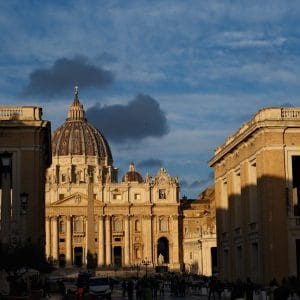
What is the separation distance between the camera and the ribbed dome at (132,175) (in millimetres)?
179875

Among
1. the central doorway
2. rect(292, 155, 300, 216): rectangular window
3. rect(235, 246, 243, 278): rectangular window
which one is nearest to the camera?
rect(292, 155, 300, 216): rectangular window

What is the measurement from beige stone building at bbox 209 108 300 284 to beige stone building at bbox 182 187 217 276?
51.4m

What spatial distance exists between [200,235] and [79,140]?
6256 centimetres

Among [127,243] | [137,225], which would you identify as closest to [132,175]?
[137,225]

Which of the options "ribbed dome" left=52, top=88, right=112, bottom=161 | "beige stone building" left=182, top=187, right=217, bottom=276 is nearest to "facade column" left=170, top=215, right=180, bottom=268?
"beige stone building" left=182, top=187, right=217, bottom=276

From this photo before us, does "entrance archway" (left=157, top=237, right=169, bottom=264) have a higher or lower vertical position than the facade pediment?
lower

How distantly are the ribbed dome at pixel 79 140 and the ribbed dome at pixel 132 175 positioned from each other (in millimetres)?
4646

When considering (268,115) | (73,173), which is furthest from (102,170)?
(268,115)

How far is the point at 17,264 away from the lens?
47281 mm

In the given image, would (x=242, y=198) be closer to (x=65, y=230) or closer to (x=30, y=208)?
(x=30, y=208)

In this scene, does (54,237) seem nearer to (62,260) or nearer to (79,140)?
(62,260)

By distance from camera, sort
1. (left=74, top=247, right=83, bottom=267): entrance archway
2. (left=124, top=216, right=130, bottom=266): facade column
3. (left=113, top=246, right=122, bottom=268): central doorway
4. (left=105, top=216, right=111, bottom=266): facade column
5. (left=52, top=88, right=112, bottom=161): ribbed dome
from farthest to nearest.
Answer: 1. (left=52, top=88, right=112, bottom=161): ribbed dome
2. (left=74, top=247, right=83, bottom=267): entrance archway
3. (left=113, top=246, right=122, bottom=268): central doorway
4. (left=124, top=216, right=130, bottom=266): facade column
5. (left=105, top=216, right=111, bottom=266): facade column

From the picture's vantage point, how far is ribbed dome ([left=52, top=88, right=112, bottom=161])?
182m

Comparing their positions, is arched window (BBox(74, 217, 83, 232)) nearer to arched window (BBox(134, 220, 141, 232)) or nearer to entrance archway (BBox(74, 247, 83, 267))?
entrance archway (BBox(74, 247, 83, 267))
